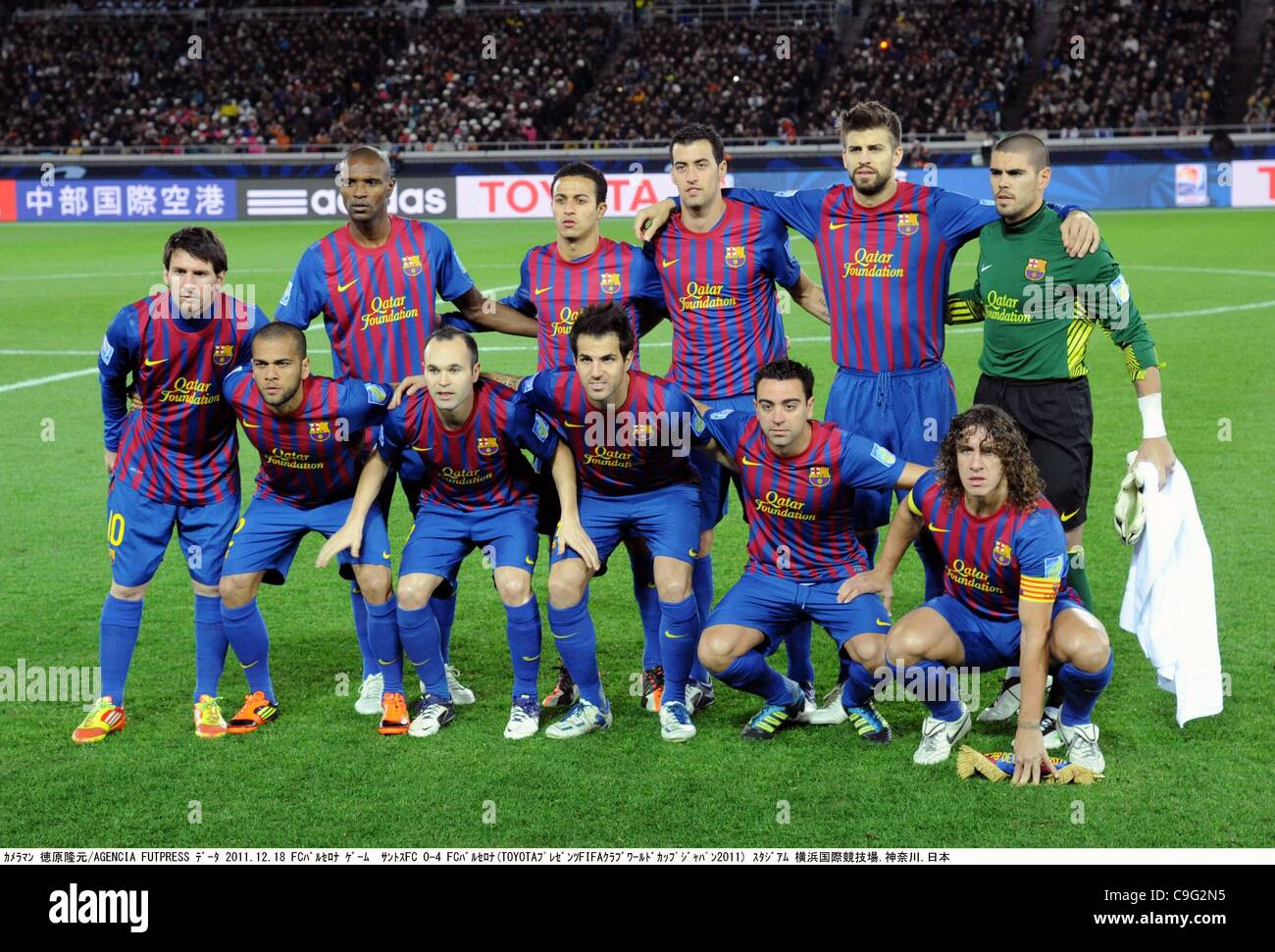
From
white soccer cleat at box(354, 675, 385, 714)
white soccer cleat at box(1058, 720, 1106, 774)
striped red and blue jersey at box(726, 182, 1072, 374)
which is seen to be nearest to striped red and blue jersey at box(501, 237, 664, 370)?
striped red and blue jersey at box(726, 182, 1072, 374)

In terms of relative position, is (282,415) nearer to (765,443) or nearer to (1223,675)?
(765,443)

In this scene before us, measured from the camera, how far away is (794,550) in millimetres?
5656

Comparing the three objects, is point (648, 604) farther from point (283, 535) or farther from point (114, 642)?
point (114, 642)

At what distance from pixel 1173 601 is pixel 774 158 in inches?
1025

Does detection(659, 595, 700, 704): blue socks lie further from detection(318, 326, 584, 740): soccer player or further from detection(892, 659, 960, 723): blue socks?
detection(892, 659, 960, 723): blue socks

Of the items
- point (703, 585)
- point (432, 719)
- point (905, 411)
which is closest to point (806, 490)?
point (905, 411)

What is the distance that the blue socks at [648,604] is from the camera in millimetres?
6148

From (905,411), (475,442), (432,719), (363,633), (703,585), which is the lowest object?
(432,719)

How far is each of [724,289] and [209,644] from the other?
2.54m

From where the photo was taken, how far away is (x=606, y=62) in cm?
3978

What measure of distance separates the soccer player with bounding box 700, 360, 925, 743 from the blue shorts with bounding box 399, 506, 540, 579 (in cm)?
83

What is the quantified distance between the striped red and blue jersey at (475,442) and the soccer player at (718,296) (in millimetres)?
721

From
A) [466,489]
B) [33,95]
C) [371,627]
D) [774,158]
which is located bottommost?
[371,627]

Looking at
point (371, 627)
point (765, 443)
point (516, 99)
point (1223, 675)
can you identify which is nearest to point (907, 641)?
point (765, 443)
